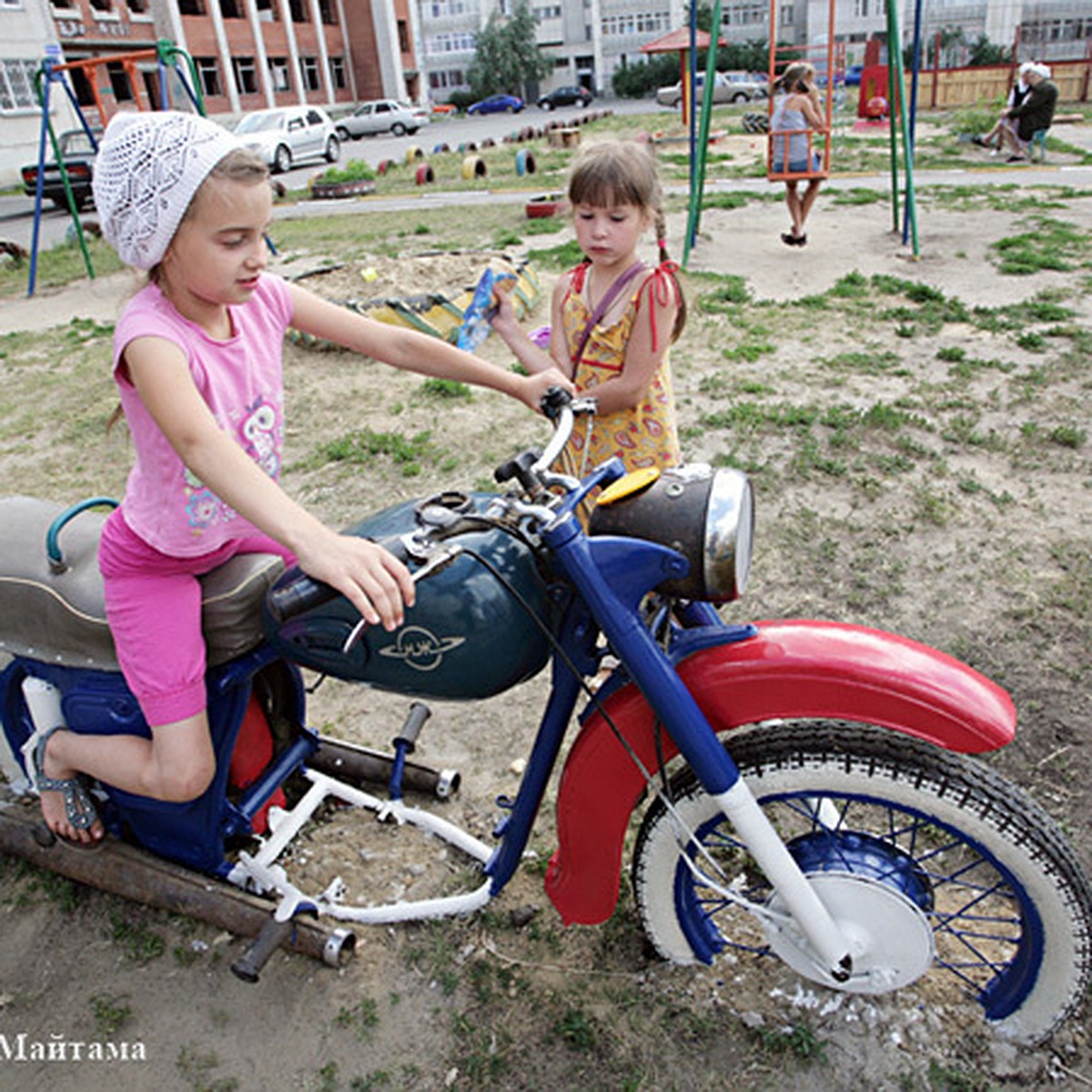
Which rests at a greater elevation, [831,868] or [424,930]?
[831,868]

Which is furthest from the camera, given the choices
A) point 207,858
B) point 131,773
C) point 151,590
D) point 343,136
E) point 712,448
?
point 343,136

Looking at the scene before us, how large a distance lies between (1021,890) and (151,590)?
187 centimetres

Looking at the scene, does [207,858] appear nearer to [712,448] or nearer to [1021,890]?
[1021,890]

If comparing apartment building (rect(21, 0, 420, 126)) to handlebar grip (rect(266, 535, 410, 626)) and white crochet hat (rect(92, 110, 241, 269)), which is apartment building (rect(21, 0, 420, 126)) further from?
handlebar grip (rect(266, 535, 410, 626))

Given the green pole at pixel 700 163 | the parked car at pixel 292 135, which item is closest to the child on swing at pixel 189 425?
the green pole at pixel 700 163

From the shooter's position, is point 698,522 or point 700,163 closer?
point 698,522

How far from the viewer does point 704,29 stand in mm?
46438

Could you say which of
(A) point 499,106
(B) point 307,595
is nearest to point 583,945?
(B) point 307,595

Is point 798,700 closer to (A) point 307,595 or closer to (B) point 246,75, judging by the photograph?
(A) point 307,595

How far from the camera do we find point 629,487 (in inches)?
64.0

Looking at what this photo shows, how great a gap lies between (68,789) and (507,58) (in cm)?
6066

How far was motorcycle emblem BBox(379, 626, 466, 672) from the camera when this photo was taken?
5.62ft

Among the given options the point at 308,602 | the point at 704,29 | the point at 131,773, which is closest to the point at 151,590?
the point at 131,773

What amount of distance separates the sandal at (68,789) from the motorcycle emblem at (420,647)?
110 centimetres
